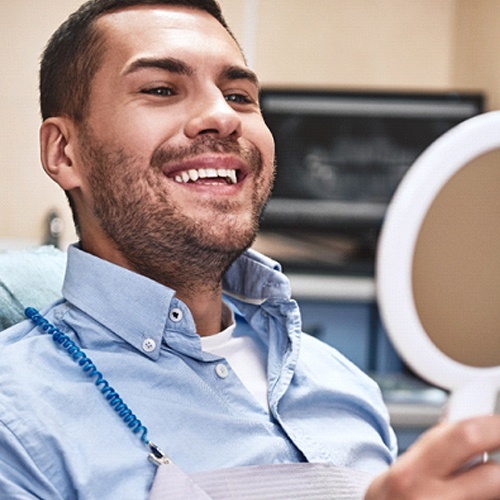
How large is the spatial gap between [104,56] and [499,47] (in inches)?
95.5

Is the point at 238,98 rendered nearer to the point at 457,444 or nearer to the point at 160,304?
the point at 160,304

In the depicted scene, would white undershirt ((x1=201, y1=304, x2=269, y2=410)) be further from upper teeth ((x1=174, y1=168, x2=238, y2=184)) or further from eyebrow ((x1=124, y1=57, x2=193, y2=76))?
eyebrow ((x1=124, y1=57, x2=193, y2=76))

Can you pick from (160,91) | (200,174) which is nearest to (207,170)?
(200,174)

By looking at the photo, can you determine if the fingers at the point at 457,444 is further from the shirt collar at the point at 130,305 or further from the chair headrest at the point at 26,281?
the chair headrest at the point at 26,281

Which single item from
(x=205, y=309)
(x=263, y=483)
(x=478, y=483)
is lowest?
(x=263, y=483)

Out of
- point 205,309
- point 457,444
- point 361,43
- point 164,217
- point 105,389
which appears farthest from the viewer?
point 361,43

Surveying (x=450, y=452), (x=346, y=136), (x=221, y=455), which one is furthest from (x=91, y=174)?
(x=346, y=136)

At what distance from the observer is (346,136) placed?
348 cm

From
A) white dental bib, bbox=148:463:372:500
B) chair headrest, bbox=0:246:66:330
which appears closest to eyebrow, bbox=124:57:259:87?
chair headrest, bbox=0:246:66:330

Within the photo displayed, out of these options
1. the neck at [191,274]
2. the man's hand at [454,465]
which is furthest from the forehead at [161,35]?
the man's hand at [454,465]

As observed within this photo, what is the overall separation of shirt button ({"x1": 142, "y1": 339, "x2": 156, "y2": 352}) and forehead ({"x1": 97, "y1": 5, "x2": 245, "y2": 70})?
388 mm

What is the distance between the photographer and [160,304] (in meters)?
1.16

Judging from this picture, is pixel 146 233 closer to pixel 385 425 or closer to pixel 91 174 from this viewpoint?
pixel 91 174

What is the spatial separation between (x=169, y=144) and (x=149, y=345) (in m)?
0.26
